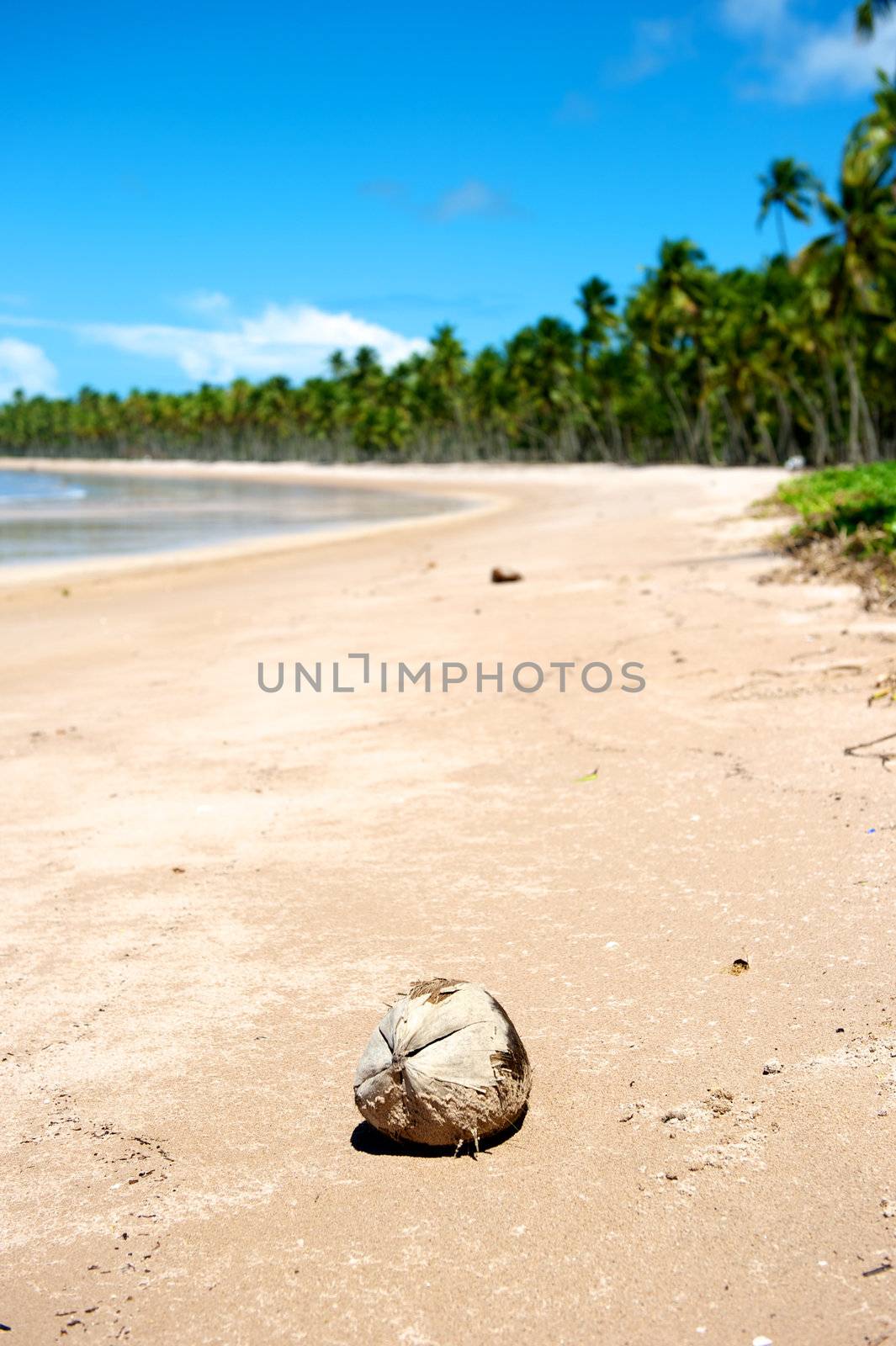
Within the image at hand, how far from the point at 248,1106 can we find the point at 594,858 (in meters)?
1.87

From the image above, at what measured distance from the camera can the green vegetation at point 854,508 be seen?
34.7 ft

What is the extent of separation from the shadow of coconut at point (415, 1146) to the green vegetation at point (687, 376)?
69.6ft

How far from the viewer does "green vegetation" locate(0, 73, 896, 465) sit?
35.4m

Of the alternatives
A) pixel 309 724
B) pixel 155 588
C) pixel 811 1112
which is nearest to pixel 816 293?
pixel 155 588

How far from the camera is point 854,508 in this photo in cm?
1255

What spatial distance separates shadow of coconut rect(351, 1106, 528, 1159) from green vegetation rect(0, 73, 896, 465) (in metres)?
21.2

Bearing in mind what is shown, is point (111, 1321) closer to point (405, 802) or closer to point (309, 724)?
point (405, 802)

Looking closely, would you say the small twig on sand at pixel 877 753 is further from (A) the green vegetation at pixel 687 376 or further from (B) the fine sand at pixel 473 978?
(A) the green vegetation at pixel 687 376

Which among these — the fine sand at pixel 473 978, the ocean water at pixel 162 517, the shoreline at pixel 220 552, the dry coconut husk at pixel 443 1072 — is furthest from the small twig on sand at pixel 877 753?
the ocean water at pixel 162 517

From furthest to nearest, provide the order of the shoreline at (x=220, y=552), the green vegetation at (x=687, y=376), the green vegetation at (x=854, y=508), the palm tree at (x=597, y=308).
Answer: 1. the palm tree at (x=597, y=308)
2. the green vegetation at (x=687, y=376)
3. the shoreline at (x=220, y=552)
4. the green vegetation at (x=854, y=508)

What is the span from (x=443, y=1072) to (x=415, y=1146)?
21cm

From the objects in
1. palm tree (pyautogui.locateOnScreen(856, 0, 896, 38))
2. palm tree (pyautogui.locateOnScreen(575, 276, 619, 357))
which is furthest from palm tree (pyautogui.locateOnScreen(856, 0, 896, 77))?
palm tree (pyautogui.locateOnScreen(575, 276, 619, 357))

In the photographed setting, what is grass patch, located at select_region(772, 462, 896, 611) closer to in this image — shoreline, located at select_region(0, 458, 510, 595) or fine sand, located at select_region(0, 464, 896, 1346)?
fine sand, located at select_region(0, 464, 896, 1346)

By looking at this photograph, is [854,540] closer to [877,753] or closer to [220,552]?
[877,753]
